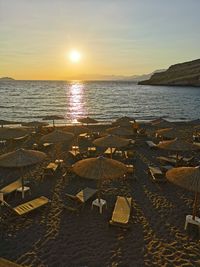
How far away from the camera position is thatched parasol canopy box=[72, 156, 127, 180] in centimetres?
956

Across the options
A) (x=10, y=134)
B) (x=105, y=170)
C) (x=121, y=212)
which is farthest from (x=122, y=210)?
(x=10, y=134)

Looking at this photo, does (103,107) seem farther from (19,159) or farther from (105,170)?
(105,170)

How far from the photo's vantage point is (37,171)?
1514cm

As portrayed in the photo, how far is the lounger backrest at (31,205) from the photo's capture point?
1011 cm

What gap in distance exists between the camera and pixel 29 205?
1055 cm

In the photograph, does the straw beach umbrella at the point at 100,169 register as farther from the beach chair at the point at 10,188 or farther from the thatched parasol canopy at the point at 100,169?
the beach chair at the point at 10,188

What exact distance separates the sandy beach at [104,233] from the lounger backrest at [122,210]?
1.01 feet

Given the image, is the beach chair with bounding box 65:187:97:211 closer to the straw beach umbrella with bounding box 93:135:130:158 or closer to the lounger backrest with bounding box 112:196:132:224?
the lounger backrest with bounding box 112:196:132:224

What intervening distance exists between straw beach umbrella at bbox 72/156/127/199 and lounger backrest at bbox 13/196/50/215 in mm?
2132

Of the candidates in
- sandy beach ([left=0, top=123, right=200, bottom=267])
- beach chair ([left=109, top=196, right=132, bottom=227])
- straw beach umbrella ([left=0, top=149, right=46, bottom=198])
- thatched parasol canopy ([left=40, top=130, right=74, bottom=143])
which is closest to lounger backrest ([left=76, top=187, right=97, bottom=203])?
sandy beach ([left=0, top=123, right=200, bottom=267])

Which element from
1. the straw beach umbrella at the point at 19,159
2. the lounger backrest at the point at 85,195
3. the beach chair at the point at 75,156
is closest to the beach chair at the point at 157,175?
the lounger backrest at the point at 85,195

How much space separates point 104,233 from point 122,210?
4.39ft

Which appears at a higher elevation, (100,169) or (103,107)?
(100,169)

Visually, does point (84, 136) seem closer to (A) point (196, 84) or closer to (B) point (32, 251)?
(B) point (32, 251)
